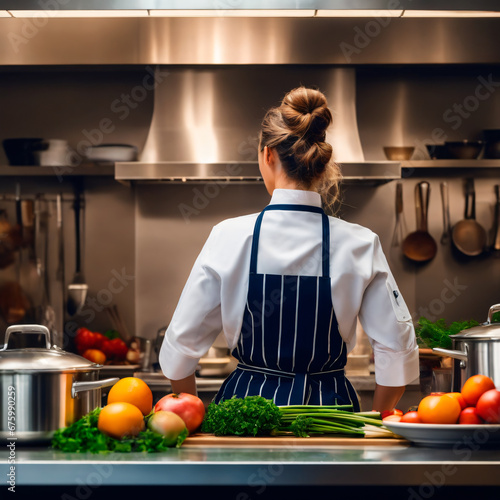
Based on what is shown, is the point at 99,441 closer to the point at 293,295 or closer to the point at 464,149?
the point at 293,295

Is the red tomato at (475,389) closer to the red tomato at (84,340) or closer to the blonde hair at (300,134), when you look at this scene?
the blonde hair at (300,134)

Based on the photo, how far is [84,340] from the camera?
11.0 ft

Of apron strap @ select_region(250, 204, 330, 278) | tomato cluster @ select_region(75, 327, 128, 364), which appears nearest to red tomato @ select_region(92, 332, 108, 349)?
tomato cluster @ select_region(75, 327, 128, 364)

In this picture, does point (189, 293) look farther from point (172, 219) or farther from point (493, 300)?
point (493, 300)

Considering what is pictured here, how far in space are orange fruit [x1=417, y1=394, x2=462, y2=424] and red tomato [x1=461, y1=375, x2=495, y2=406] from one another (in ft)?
0.12

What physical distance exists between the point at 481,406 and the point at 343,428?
0.24 meters

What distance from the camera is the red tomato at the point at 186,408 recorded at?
1231 millimetres

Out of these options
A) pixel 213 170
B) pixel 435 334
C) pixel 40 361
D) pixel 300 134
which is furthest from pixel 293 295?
pixel 213 170

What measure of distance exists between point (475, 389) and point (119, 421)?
60 cm

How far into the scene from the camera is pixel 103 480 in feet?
3.26

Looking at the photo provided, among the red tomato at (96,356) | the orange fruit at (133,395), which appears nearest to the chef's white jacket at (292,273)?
the orange fruit at (133,395)

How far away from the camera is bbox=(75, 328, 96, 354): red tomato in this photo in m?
3.35

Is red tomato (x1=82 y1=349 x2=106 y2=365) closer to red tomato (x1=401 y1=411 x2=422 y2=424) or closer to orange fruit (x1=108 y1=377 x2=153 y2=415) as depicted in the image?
orange fruit (x1=108 y1=377 x2=153 y2=415)
